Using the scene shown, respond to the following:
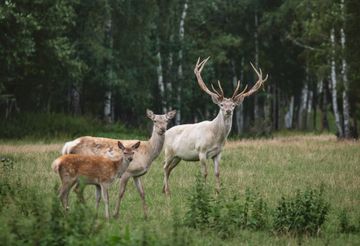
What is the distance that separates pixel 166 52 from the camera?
127 feet

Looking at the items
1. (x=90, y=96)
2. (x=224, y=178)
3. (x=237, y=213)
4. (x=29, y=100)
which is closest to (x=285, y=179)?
(x=224, y=178)

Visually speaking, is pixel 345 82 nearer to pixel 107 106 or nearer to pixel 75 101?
pixel 107 106

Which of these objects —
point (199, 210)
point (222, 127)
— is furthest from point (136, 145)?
point (222, 127)

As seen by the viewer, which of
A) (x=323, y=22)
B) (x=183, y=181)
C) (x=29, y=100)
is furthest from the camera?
(x=29, y=100)

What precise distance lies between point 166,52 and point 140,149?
27.2 meters

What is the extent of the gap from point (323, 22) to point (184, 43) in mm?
13220

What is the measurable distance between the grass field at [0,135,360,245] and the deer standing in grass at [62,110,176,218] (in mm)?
457

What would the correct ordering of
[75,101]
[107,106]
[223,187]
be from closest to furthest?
[223,187]
[107,106]
[75,101]

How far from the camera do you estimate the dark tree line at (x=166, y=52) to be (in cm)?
2595

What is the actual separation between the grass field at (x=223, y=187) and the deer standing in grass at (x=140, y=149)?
46cm

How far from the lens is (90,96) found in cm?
4266

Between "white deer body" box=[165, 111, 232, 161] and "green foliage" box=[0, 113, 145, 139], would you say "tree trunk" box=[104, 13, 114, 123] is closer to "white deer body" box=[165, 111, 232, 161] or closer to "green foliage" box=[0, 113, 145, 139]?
"green foliage" box=[0, 113, 145, 139]

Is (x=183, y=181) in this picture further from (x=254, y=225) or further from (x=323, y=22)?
(x=323, y=22)

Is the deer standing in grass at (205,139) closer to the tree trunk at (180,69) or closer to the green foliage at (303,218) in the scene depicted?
the green foliage at (303,218)
